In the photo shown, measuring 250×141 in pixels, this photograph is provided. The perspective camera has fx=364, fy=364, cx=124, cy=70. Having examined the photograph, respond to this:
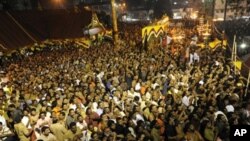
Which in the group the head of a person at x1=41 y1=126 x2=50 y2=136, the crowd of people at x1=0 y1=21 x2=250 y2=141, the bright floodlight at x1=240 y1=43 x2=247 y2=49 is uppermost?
the head of a person at x1=41 y1=126 x2=50 y2=136

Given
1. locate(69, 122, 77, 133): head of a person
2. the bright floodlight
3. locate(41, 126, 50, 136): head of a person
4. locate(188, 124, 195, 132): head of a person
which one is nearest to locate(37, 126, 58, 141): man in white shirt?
locate(41, 126, 50, 136): head of a person

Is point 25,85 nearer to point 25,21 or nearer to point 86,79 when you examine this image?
point 86,79

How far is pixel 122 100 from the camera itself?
11.1 metres

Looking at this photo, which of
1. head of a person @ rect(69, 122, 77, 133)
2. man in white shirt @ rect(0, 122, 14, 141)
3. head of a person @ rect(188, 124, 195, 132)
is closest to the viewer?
head of a person @ rect(188, 124, 195, 132)

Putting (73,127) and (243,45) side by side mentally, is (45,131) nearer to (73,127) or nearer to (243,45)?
(73,127)

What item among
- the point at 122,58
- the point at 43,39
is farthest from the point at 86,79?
the point at 43,39

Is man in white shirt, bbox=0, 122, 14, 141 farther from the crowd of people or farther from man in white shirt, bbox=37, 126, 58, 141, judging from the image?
man in white shirt, bbox=37, 126, 58, 141

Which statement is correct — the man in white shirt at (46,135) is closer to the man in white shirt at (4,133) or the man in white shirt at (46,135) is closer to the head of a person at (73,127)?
the head of a person at (73,127)

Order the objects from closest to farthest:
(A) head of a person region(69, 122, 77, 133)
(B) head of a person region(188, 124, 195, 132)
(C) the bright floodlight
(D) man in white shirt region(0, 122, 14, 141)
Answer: (B) head of a person region(188, 124, 195, 132)
(A) head of a person region(69, 122, 77, 133)
(D) man in white shirt region(0, 122, 14, 141)
(C) the bright floodlight

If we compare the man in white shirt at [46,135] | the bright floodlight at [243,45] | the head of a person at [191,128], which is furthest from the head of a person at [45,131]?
the bright floodlight at [243,45]

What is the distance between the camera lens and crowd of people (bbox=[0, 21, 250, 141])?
8.63m

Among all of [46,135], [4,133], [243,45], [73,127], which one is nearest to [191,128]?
[73,127]

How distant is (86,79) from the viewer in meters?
13.5

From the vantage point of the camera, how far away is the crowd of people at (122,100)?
8.63m
